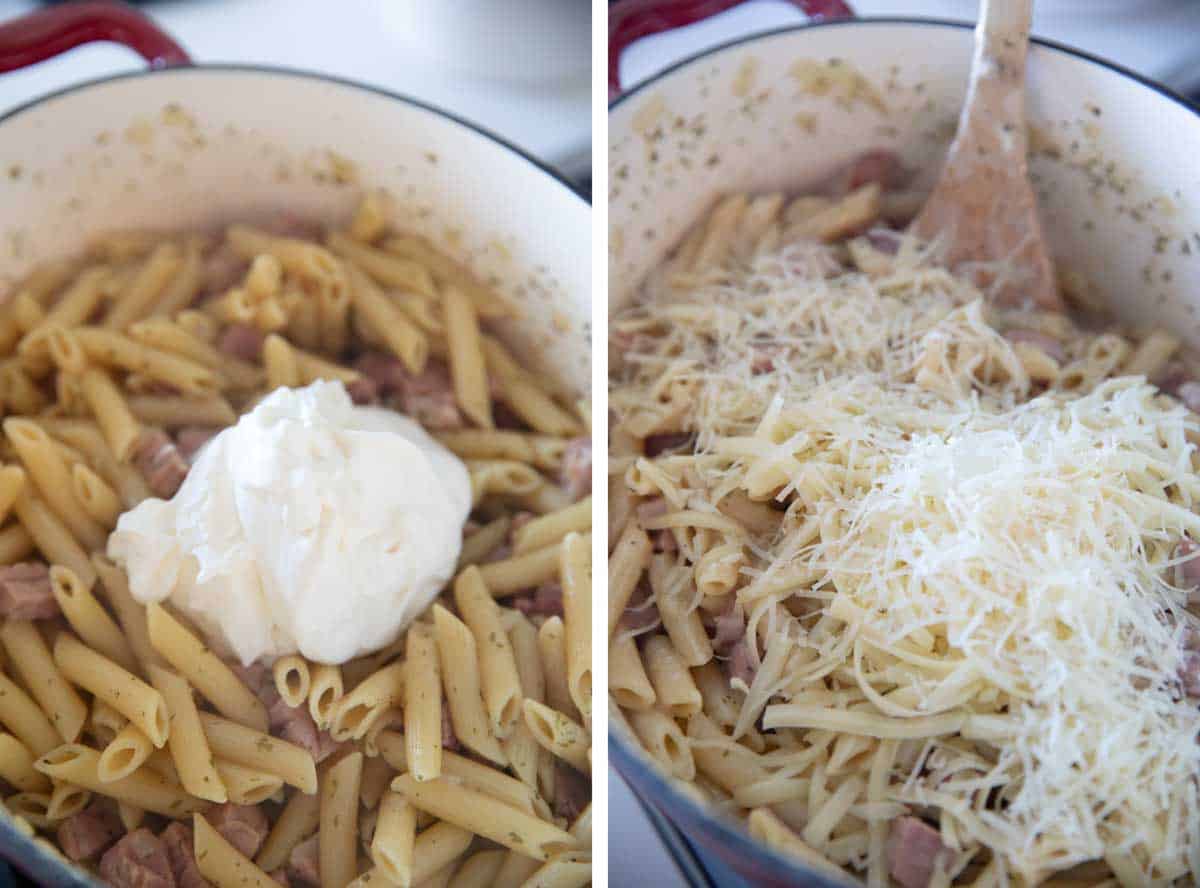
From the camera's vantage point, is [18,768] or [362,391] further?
[362,391]

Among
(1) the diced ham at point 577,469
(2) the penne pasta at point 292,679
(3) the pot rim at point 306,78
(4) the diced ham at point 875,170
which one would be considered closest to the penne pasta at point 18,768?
(2) the penne pasta at point 292,679

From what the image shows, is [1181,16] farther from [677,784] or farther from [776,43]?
[677,784]

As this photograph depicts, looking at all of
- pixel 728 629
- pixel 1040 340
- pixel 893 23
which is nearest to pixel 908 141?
pixel 893 23

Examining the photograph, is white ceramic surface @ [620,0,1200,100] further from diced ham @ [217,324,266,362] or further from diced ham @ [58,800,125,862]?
diced ham @ [58,800,125,862]

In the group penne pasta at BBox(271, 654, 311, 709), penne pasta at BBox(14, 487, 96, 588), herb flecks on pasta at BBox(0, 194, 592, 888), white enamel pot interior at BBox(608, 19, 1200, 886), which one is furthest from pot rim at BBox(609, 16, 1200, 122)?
penne pasta at BBox(271, 654, 311, 709)

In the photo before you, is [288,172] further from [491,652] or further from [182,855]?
[182,855]

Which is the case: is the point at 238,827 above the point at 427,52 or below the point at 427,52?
below

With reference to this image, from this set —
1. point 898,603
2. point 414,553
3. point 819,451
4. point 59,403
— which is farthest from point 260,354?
point 898,603
